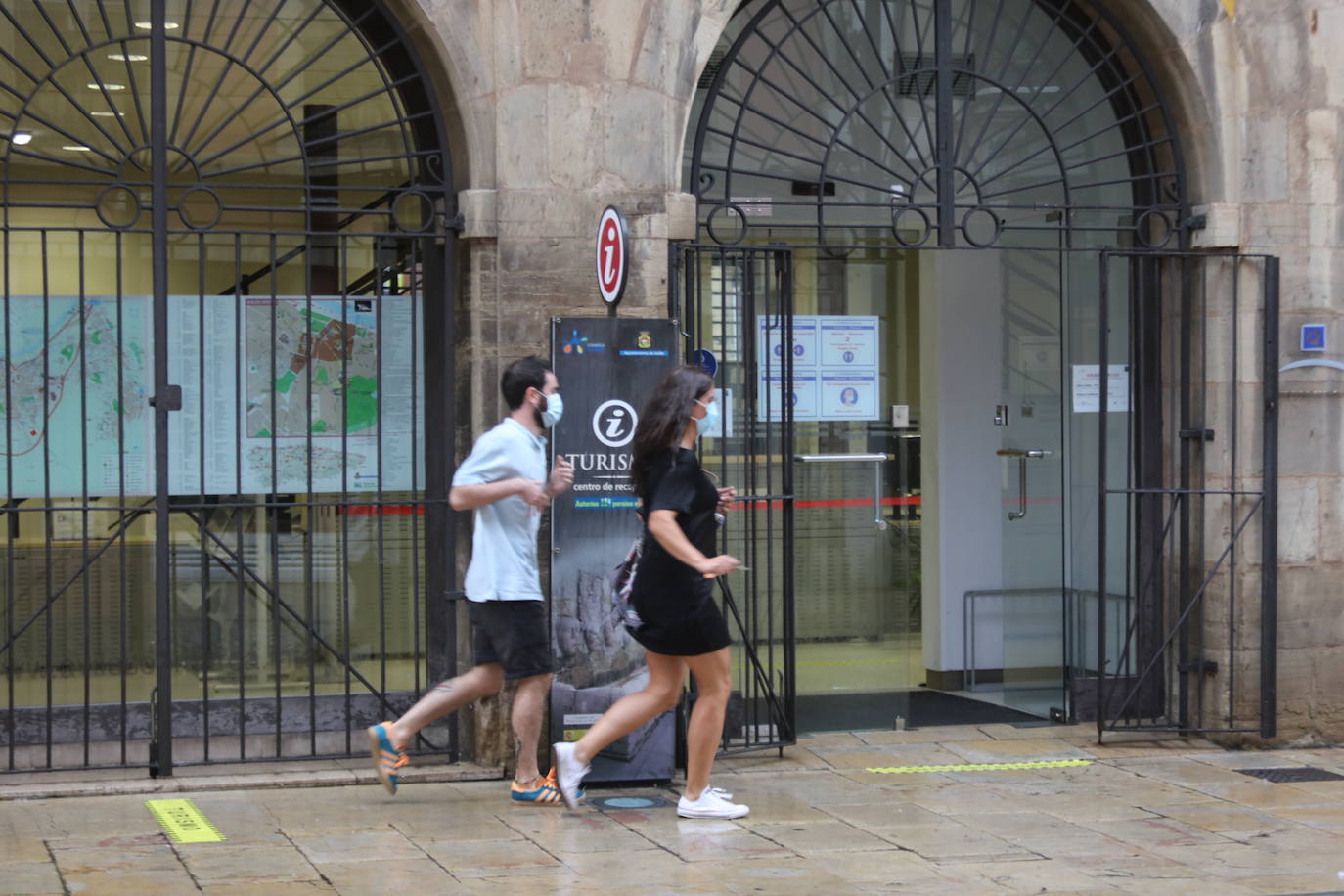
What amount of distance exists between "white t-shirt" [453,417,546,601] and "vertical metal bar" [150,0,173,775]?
1.60m

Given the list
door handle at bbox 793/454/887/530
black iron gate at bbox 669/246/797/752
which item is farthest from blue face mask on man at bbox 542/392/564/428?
door handle at bbox 793/454/887/530

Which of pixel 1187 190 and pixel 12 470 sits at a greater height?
pixel 1187 190

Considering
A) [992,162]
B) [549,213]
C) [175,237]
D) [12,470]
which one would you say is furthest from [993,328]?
[12,470]

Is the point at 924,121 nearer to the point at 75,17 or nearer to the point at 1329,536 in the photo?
the point at 1329,536

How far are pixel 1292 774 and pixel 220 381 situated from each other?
5374 mm

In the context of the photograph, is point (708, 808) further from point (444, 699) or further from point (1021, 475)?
point (1021, 475)

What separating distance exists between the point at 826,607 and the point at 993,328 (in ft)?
6.20

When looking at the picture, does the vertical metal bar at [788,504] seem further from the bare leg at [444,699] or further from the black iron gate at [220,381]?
the bare leg at [444,699]

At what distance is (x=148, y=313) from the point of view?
830cm

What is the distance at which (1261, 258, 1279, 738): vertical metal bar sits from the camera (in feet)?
29.6

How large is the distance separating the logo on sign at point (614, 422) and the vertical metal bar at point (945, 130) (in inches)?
82.8

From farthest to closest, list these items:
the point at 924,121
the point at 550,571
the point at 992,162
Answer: the point at 992,162 → the point at 924,121 → the point at 550,571

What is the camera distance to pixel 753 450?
847 centimetres

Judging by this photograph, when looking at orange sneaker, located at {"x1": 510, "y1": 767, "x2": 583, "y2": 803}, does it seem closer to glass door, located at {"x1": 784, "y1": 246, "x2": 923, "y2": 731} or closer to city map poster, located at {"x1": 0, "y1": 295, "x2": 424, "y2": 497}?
city map poster, located at {"x1": 0, "y1": 295, "x2": 424, "y2": 497}
